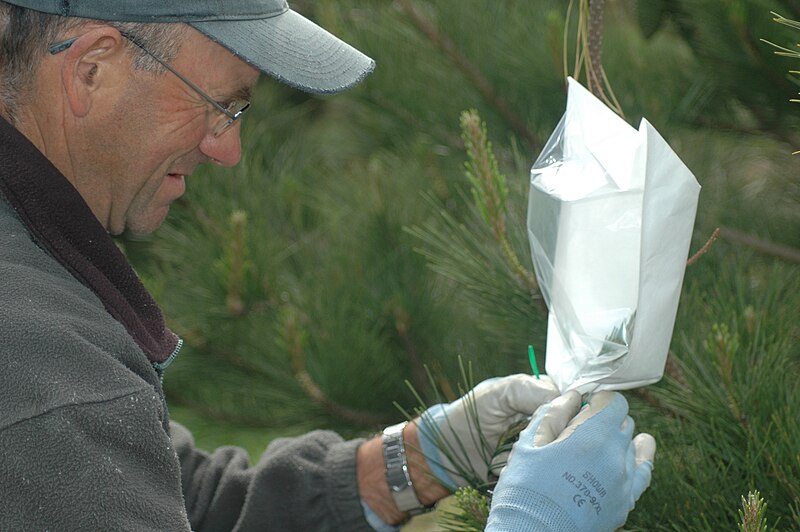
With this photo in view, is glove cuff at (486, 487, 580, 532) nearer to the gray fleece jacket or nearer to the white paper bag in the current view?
the white paper bag

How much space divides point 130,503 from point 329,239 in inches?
35.7

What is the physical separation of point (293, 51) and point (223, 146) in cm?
13

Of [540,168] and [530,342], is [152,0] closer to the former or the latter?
[540,168]

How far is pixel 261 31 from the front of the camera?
3.20 ft

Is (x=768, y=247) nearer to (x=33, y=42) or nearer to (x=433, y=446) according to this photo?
(x=433, y=446)


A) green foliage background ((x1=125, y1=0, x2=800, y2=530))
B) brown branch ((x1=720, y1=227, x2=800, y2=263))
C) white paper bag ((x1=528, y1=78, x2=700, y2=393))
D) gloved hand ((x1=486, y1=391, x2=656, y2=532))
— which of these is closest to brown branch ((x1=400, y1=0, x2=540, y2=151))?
green foliage background ((x1=125, y1=0, x2=800, y2=530))

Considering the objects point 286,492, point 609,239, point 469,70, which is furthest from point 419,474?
Result: point 469,70

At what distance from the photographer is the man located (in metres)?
0.77

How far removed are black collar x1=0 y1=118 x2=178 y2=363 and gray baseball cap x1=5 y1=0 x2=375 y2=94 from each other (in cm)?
14

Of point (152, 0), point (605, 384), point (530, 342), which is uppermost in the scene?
point (152, 0)

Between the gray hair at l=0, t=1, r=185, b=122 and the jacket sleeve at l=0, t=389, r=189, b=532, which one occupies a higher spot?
the gray hair at l=0, t=1, r=185, b=122

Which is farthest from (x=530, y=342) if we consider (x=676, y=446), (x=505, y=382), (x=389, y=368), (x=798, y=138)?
(x=798, y=138)

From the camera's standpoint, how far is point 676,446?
1048 millimetres

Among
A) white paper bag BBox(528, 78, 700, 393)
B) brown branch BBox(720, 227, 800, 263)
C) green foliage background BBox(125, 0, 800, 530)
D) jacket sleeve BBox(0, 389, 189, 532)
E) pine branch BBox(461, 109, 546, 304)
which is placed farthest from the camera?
brown branch BBox(720, 227, 800, 263)
